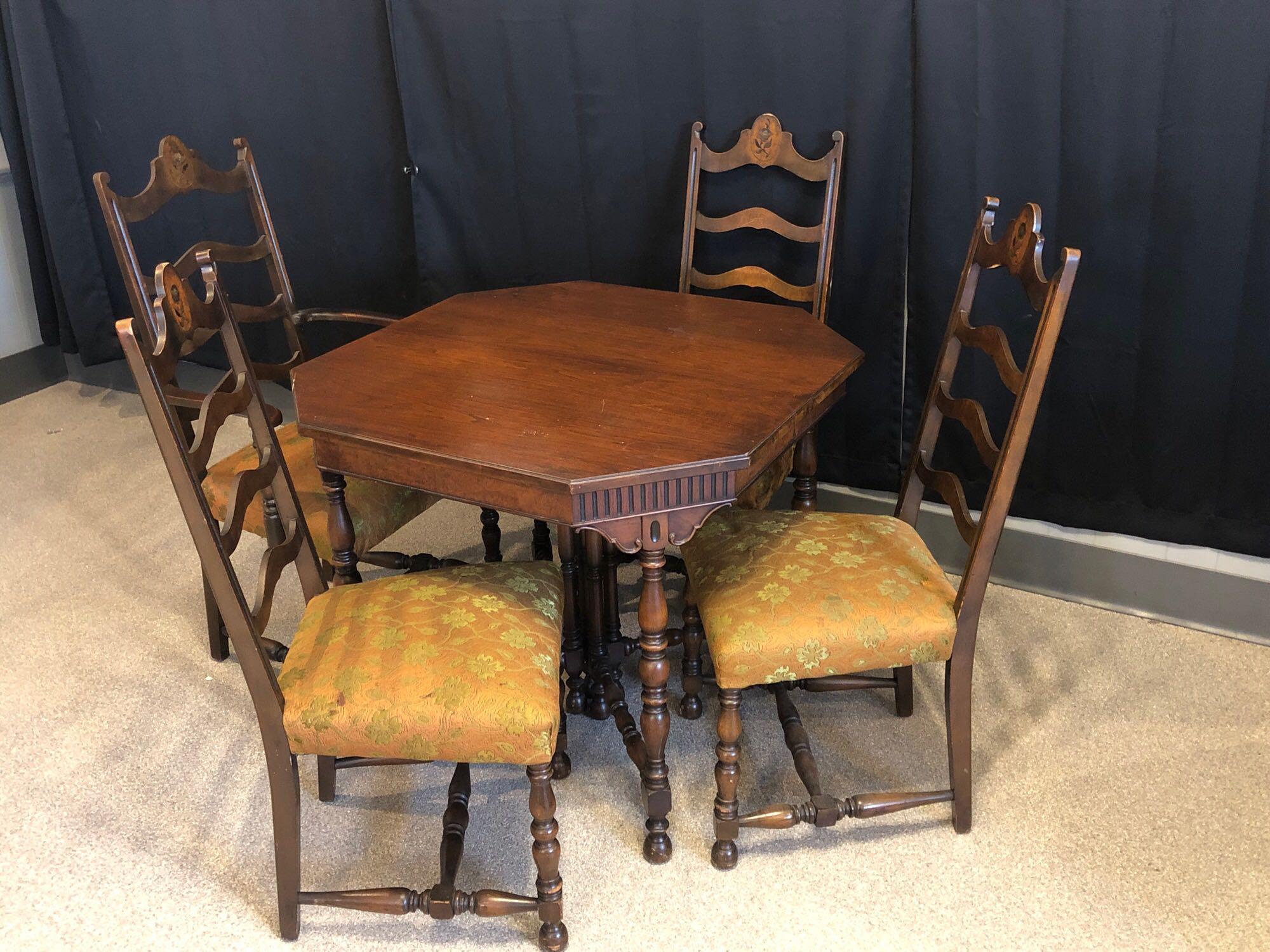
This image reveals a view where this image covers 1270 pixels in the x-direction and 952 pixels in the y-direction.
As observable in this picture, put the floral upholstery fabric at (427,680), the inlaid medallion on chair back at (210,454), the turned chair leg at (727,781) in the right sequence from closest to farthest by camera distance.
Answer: the inlaid medallion on chair back at (210,454) < the floral upholstery fabric at (427,680) < the turned chair leg at (727,781)

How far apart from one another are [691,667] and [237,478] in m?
0.99

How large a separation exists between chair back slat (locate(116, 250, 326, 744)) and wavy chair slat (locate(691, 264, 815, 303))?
1.11 meters

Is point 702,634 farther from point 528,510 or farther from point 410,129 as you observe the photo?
point 410,129

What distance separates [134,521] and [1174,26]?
111 inches

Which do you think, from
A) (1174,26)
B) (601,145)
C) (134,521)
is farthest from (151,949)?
(1174,26)

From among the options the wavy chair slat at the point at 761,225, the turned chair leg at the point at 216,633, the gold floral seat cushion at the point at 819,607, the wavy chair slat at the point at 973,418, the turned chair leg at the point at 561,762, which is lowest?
the turned chair leg at the point at 561,762

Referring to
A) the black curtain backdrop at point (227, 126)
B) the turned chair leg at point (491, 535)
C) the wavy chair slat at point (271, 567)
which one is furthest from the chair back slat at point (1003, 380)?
the black curtain backdrop at point (227, 126)

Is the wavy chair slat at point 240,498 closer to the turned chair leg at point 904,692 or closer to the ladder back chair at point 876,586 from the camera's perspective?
the ladder back chair at point 876,586

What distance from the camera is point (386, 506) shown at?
2234mm

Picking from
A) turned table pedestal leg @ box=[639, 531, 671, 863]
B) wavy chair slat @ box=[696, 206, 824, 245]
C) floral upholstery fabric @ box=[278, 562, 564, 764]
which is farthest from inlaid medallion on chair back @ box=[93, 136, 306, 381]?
turned table pedestal leg @ box=[639, 531, 671, 863]

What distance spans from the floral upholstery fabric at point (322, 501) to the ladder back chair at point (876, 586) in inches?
24.9

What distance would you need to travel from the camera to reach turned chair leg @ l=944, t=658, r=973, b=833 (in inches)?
72.4

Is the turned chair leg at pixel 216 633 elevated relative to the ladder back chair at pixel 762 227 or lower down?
lower down

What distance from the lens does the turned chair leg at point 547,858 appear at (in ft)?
5.45
